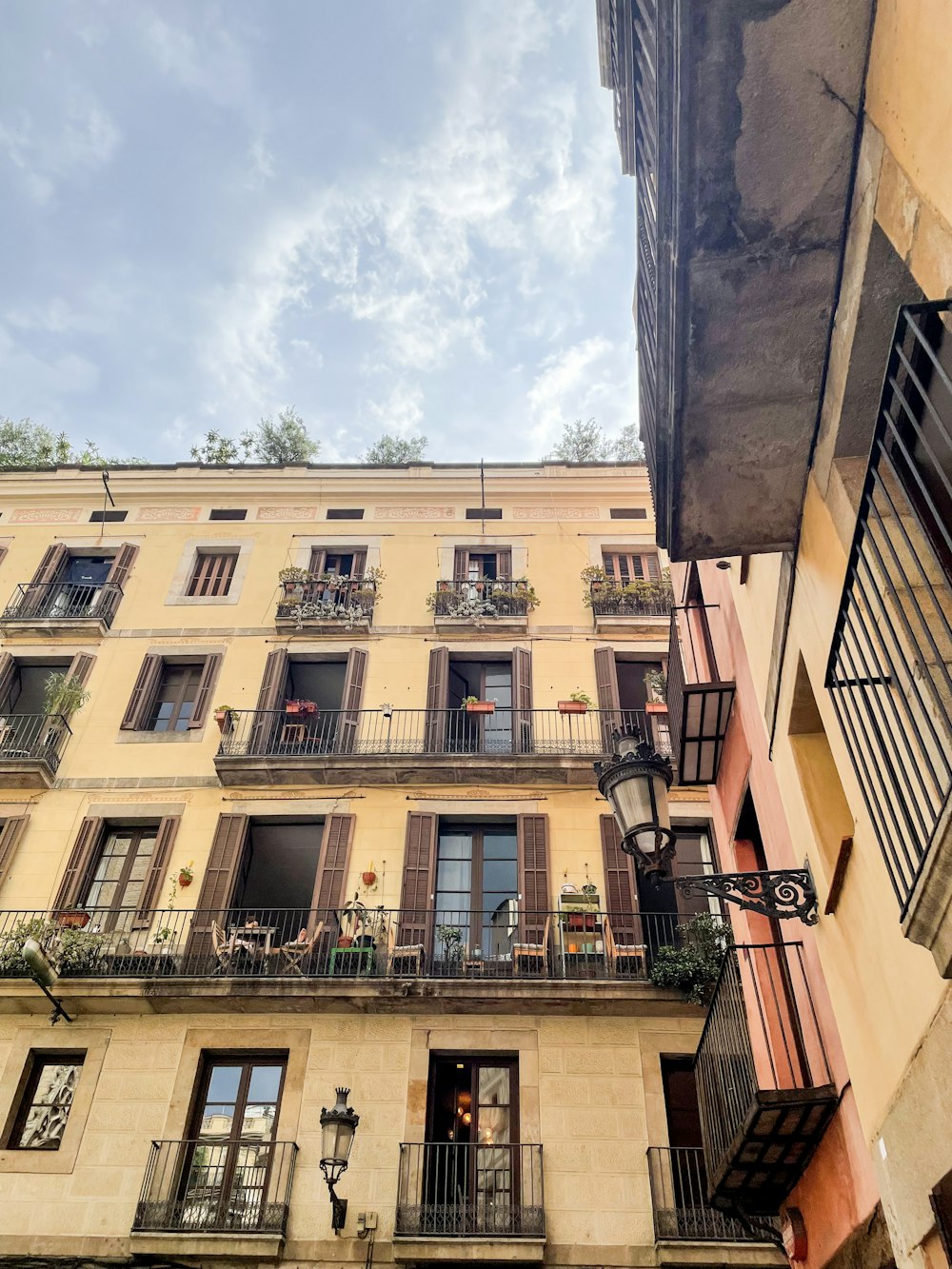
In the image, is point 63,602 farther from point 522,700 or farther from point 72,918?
point 522,700

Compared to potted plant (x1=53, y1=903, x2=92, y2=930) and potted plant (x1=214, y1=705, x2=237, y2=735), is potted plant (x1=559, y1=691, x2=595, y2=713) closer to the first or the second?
potted plant (x1=214, y1=705, x2=237, y2=735)

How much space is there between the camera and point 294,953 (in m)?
13.3

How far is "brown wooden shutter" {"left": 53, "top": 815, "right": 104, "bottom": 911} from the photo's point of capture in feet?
46.7

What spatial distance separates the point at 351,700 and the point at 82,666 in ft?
17.8

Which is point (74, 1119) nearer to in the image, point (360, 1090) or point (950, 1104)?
point (360, 1090)

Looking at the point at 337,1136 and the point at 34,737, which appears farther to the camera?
Answer: the point at 34,737

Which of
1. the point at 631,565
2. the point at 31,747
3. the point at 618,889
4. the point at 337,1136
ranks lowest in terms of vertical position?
the point at 337,1136

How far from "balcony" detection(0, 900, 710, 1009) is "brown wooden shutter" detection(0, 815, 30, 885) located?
873 mm

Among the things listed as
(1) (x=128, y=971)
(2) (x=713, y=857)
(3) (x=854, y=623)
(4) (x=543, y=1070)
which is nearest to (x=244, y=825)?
(1) (x=128, y=971)

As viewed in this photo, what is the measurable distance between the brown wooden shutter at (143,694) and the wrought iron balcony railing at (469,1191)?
901 centimetres

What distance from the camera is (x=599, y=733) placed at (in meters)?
16.1

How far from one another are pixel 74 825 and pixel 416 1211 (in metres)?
8.46

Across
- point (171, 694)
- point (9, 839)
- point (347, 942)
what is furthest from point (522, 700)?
point (9, 839)

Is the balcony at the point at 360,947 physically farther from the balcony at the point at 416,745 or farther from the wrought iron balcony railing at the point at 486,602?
the wrought iron balcony railing at the point at 486,602
